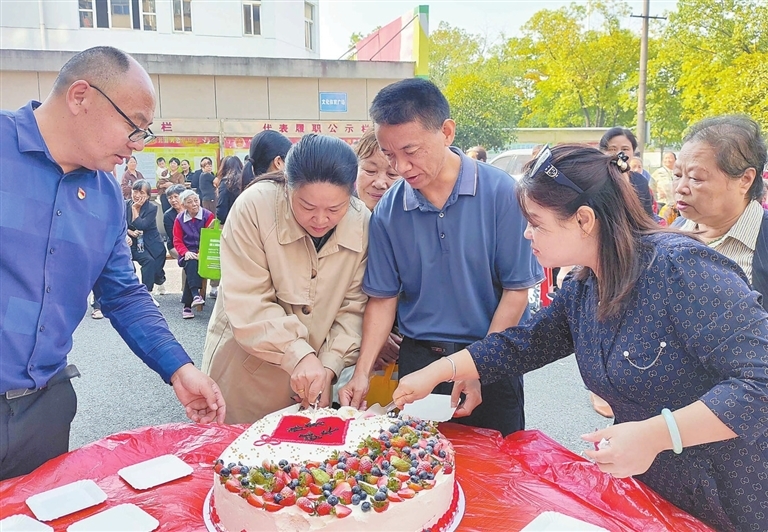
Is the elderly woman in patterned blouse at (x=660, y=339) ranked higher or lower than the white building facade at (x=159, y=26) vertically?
lower

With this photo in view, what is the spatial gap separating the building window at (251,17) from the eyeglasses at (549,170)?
17.5m

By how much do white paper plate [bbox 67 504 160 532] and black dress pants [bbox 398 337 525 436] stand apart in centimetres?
93

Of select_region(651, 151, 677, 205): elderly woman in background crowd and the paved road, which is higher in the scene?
select_region(651, 151, 677, 205): elderly woman in background crowd

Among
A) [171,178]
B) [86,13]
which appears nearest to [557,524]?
[171,178]

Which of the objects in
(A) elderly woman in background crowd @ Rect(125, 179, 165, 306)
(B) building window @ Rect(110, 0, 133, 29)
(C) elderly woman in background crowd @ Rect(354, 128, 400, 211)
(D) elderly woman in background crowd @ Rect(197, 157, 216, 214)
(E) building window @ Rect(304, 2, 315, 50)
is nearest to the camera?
(C) elderly woman in background crowd @ Rect(354, 128, 400, 211)

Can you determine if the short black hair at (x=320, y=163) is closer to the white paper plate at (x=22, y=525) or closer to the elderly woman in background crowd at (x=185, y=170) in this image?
the white paper plate at (x=22, y=525)

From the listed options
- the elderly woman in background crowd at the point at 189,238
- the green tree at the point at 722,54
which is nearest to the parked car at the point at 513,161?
the green tree at the point at 722,54

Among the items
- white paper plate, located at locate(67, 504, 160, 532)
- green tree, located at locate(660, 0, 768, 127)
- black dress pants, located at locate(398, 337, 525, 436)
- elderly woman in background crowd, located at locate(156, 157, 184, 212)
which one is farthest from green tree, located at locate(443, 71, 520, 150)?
white paper plate, located at locate(67, 504, 160, 532)

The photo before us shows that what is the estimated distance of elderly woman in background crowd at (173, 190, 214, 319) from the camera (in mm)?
5938

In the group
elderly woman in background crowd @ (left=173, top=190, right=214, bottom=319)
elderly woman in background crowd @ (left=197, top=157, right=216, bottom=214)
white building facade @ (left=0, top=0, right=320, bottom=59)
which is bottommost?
elderly woman in background crowd @ (left=173, top=190, right=214, bottom=319)

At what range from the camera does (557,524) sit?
1.22 m

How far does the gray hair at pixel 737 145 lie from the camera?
2010mm

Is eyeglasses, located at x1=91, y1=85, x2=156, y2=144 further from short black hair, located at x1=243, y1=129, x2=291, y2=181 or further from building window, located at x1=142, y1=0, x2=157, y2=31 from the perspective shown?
building window, located at x1=142, y1=0, x2=157, y2=31

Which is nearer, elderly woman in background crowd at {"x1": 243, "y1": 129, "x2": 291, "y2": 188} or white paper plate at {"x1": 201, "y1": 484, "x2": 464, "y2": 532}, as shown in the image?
white paper plate at {"x1": 201, "y1": 484, "x2": 464, "y2": 532}
